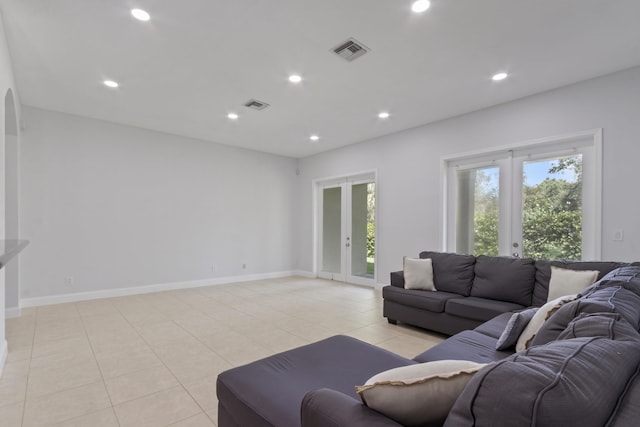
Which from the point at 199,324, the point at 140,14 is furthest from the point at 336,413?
the point at 199,324

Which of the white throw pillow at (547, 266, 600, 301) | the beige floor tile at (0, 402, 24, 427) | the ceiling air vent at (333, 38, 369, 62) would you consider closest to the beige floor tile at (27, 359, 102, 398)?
the beige floor tile at (0, 402, 24, 427)

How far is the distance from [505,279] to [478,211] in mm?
1500

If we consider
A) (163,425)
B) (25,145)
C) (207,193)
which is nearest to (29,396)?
(163,425)

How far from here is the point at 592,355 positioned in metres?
0.79

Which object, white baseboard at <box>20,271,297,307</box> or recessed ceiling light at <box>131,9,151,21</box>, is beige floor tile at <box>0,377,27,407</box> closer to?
white baseboard at <box>20,271,297,307</box>

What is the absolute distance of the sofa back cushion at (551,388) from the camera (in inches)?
24.8

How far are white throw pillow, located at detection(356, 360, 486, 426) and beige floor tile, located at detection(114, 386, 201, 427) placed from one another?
5.37ft

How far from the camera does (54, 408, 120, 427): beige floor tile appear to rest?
191 cm

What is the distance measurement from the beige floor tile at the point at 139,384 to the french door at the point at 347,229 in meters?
4.18

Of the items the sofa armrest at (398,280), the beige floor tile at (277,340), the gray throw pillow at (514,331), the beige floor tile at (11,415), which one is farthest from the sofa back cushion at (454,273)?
the beige floor tile at (11,415)

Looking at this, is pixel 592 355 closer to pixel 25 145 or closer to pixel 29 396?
pixel 29 396

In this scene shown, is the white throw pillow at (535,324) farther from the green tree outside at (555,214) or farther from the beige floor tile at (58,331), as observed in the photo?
the beige floor tile at (58,331)

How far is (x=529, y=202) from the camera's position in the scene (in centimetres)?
396

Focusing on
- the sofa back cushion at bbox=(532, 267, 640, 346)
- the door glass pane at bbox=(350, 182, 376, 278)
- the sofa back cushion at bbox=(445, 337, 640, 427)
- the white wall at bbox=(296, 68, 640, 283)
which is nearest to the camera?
the sofa back cushion at bbox=(445, 337, 640, 427)
